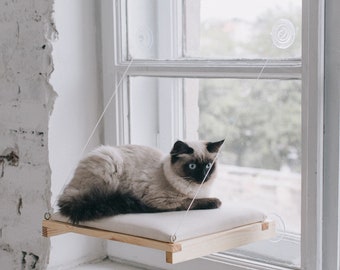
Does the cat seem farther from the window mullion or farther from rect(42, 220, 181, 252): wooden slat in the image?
the window mullion

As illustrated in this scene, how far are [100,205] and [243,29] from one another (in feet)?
1.69

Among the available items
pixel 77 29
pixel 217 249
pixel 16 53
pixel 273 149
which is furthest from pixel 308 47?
pixel 16 53

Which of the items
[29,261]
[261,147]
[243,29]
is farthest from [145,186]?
[29,261]

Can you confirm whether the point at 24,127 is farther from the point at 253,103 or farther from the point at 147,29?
the point at 253,103

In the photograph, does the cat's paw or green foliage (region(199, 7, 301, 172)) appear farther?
green foliage (region(199, 7, 301, 172))

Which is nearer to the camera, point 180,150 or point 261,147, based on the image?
point 180,150

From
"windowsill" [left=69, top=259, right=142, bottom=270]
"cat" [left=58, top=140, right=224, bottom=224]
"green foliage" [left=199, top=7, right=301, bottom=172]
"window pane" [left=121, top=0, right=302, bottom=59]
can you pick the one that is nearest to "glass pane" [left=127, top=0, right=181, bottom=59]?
"window pane" [left=121, top=0, right=302, bottom=59]

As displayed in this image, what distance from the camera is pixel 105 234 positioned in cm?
120

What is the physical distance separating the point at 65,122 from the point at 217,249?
0.59 m

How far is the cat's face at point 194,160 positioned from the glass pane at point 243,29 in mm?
260

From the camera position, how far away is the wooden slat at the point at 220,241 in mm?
1099

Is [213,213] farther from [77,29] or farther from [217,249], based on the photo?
[77,29]

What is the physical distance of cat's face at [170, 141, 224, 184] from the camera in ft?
3.93

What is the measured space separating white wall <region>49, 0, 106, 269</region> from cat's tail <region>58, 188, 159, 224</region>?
322 mm
